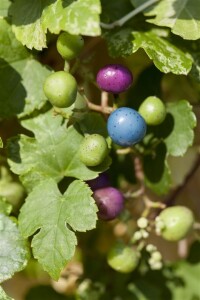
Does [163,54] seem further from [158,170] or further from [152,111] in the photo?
[158,170]

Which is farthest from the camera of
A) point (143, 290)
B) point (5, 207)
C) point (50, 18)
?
point (143, 290)

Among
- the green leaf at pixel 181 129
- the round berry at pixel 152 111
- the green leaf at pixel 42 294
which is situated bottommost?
the green leaf at pixel 42 294

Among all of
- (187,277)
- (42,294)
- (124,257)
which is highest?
(124,257)

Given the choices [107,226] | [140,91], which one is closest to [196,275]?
[107,226]

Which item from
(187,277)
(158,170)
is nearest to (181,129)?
(158,170)

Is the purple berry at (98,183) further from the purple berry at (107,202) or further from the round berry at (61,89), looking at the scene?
the round berry at (61,89)

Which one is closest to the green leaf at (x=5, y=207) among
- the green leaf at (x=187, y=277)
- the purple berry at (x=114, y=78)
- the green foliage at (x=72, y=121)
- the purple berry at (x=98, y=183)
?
the green foliage at (x=72, y=121)
